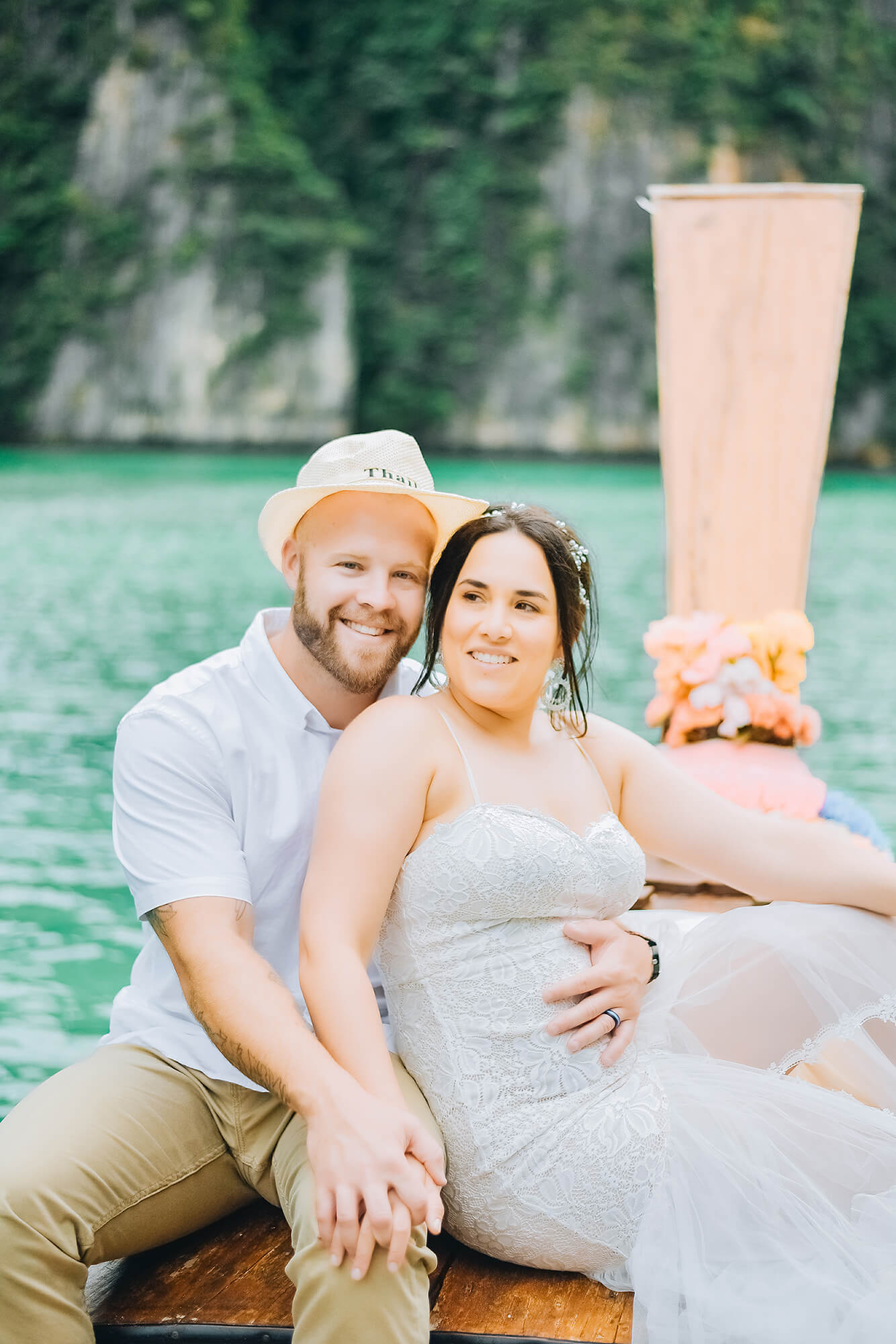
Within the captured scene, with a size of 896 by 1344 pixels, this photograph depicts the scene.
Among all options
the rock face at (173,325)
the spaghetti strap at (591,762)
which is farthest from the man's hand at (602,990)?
the rock face at (173,325)

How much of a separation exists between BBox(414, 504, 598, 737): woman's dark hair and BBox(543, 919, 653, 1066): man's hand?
1.15 feet

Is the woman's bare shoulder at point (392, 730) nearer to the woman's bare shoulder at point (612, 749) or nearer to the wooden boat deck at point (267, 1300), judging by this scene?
the woman's bare shoulder at point (612, 749)

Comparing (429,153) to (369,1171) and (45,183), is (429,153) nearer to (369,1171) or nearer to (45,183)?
(45,183)

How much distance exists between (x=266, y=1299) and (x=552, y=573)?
1.09m

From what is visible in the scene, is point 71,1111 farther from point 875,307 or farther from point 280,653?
point 875,307

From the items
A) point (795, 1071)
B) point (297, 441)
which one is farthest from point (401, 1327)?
point (297, 441)

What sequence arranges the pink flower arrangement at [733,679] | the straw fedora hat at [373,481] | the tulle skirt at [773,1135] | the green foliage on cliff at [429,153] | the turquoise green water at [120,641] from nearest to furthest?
the tulle skirt at [773,1135] → the straw fedora hat at [373,481] → the pink flower arrangement at [733,679] → the turquoise green water at [120,641] → the green foliage on cliff at [429,153]

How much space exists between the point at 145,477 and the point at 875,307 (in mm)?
20552

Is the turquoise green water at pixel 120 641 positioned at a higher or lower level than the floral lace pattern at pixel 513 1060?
lower

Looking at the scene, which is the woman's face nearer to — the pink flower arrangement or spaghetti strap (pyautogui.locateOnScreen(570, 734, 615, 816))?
spaghetti strap (pyautogui.locateOnScreen(570, 734, 615, 816))

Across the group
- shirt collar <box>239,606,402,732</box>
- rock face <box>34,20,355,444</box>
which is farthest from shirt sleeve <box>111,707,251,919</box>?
rock face <box>34,20,355,444</box>

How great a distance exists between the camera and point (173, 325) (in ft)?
103

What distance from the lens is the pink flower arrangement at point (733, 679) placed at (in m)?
3.90

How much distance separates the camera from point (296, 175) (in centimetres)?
3288
